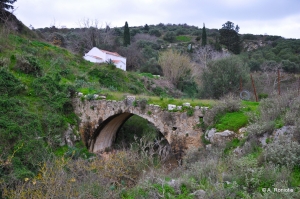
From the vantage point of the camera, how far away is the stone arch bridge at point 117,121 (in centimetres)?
1059

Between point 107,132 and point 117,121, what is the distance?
2.83 feet

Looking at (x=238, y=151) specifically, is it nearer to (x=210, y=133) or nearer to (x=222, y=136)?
(x=222, y=136)

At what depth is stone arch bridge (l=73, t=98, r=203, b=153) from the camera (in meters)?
10.6

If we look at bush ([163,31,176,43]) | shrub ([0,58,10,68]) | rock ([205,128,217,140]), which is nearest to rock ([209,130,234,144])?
rock ([205,128,217,140])

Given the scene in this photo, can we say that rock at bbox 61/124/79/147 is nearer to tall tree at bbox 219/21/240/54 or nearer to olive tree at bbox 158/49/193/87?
olive tree at bbox 158/49/193/87

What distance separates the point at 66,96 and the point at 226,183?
9696mm

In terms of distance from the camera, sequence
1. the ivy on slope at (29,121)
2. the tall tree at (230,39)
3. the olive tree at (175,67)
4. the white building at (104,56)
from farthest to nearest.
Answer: the tall tree at (230,39) → the olive tree at (175,67) → the white building at (104,56) → the ivy on slope at (29,121)

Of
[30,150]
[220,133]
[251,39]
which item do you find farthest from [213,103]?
[251,39]

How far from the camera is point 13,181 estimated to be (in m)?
7.84

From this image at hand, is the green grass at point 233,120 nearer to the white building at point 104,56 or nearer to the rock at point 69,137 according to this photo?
the rock at point 69,137

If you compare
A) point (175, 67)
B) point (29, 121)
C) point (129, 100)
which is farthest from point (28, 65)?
point (175, 67)


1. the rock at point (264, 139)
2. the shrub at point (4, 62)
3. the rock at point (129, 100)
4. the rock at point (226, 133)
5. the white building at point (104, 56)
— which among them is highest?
the white building at point (104, 56)

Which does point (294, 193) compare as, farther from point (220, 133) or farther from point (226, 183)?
point (220, 133)

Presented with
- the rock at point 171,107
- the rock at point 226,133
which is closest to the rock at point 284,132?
the rock at point 226,133
